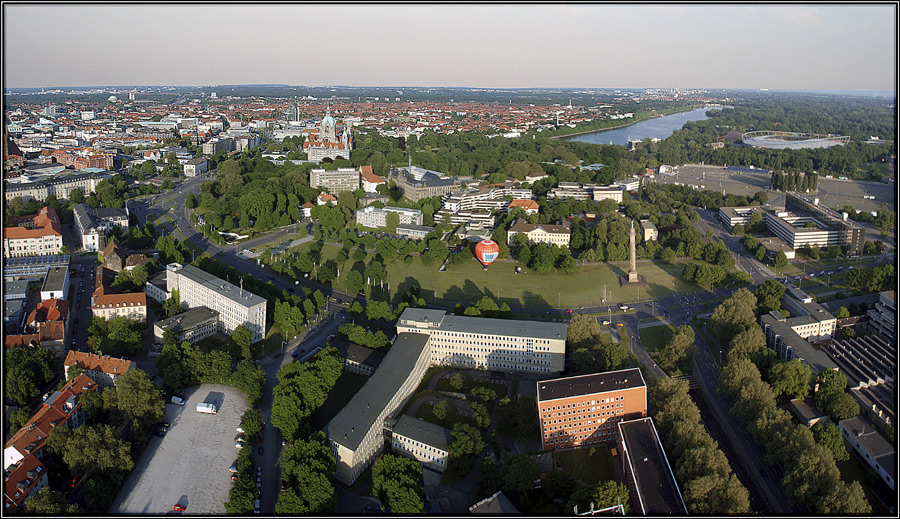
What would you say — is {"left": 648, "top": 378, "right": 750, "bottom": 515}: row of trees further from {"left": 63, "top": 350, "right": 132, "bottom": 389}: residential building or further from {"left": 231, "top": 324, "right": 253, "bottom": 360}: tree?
{"left": 63, "top": 350, "right": 132, "bottom": 389}: residential building

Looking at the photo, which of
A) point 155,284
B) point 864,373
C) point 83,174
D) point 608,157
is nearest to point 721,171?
point 608,157

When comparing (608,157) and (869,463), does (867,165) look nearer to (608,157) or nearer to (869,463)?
(608,157)

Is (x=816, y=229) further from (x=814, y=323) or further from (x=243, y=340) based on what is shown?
(x=243, y=340)

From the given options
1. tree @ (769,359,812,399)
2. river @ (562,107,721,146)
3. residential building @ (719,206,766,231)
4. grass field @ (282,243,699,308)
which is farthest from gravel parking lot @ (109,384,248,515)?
river @ (562,107,721,146)

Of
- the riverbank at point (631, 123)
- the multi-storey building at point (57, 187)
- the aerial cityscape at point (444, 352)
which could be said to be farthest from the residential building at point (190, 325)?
the riverbank at point (631, 123)

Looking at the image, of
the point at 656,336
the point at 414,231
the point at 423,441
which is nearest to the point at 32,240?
the point at 414,231

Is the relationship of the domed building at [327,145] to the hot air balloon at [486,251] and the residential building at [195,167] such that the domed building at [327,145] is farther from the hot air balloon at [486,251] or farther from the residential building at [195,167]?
the hot air balloon at [486,251]
